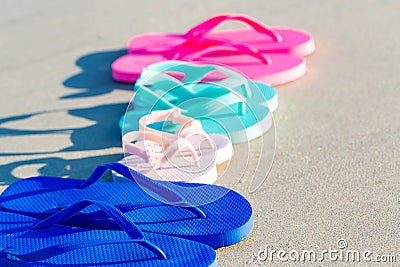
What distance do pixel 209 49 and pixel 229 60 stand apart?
4.4 inches

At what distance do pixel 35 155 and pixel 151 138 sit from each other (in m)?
0.42

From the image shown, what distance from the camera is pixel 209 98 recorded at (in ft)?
8.38

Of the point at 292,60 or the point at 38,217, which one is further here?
the point at 292,60

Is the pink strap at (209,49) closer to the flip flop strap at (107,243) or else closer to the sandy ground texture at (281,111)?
the sandy ground texture at (281,111)

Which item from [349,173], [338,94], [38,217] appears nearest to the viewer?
[38,217]

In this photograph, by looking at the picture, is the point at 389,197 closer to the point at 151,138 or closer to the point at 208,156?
the point at 208,156

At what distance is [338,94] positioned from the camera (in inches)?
111

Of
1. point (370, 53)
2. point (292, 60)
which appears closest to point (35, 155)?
point (292, 60)

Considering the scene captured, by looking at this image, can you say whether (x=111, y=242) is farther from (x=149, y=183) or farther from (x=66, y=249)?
(x=149, y=183)

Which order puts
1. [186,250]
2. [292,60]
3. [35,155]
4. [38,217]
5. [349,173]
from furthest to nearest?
[292,60] → [35,155] → [349,173] → [38,217] → [186,250]

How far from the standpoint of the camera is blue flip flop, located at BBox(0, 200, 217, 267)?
5.68 feet

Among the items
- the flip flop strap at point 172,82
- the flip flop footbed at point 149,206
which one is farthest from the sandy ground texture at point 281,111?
the flip flop strap at point 172,82

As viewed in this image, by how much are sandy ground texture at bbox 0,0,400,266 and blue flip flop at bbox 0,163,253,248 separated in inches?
2.5

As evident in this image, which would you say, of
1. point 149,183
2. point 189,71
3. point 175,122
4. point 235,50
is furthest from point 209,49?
point 149,183
